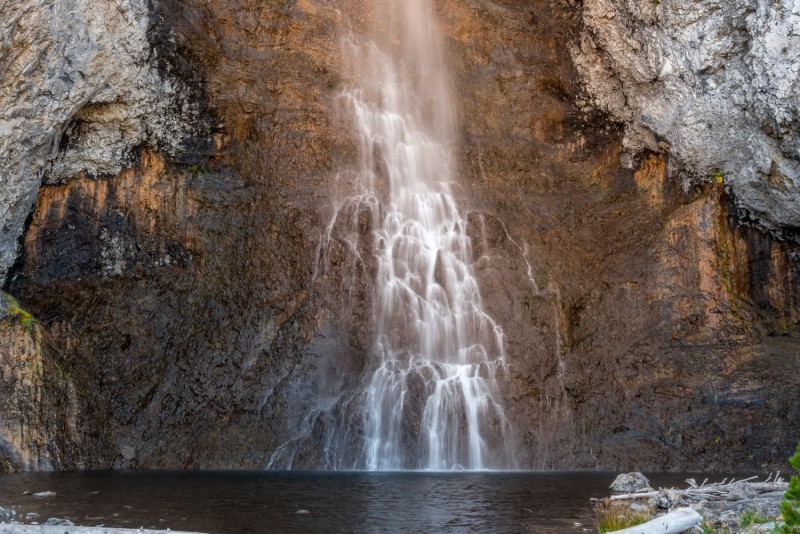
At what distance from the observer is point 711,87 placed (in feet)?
60.7

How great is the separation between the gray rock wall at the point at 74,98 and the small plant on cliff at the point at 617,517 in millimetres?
14832

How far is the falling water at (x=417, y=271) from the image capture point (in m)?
17.6

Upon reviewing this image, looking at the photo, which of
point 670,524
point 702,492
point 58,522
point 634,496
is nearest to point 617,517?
point 634,496

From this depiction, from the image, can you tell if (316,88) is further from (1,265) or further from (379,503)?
(379,503)

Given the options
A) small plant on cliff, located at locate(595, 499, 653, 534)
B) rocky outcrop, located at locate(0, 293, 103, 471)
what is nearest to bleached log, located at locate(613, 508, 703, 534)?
small plant on cliff, located at locate(595, 499, 653, 534)

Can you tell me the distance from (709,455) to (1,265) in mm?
17923

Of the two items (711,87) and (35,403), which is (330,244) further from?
(711,87)

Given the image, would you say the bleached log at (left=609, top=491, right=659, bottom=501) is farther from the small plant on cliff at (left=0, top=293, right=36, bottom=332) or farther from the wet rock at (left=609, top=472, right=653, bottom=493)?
the small plant on cliff at (left=0, top=293, right=36, bottom=332)

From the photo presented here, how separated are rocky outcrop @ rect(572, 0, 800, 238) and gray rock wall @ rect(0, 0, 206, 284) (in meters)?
12.3

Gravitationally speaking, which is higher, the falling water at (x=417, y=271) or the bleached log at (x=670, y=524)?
the falling water at (x=417, y=271)

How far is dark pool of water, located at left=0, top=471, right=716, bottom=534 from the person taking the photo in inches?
364

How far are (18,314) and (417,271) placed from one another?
989 cm

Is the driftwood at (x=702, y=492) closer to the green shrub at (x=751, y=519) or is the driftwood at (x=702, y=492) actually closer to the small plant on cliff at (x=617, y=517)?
the small plant on cliff at (x=617, y=517)

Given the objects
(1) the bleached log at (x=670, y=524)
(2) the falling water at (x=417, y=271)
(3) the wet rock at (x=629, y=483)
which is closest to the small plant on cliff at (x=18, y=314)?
(2) the falling water at (x=417, y=271)
